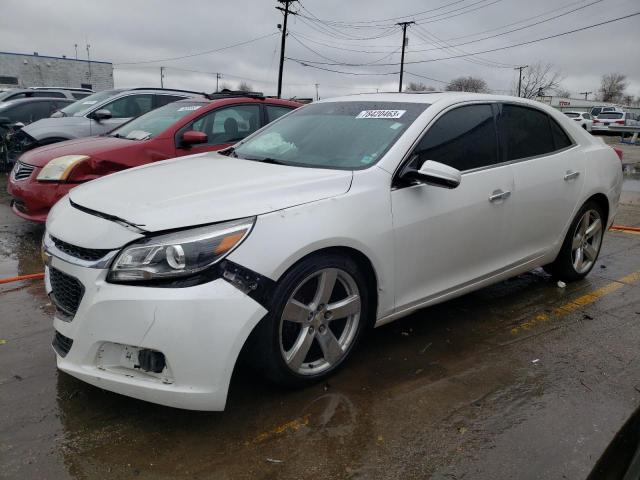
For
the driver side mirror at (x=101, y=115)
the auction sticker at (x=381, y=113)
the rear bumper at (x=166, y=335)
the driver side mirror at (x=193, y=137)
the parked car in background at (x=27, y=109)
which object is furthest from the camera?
the parked car in background at (x=27, y=109)

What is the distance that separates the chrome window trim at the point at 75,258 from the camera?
2410mm

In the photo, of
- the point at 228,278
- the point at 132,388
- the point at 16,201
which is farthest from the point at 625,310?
the point at 16,201

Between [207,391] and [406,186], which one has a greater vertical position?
[406,186]

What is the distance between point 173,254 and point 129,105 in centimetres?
735

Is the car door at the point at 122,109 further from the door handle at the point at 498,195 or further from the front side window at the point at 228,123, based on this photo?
the door handle at the point at 498,195

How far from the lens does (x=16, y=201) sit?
5848mm

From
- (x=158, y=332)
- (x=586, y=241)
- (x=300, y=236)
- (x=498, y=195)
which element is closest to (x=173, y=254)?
(x=158, y=332)

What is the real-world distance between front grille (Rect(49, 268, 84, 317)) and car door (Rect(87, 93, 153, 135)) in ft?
20.3

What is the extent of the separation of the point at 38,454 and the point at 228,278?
3.82 ft

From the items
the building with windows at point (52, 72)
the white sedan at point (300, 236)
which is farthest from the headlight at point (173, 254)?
the building with windows at point (52, 72)

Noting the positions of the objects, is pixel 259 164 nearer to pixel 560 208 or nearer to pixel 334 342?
pixel 334 342

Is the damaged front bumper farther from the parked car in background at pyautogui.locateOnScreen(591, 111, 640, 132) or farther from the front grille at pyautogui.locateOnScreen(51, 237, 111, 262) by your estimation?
the parked car in background at pyautogui.locateOnScreen(591, 111, 640, 132)

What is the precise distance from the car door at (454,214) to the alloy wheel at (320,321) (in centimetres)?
35

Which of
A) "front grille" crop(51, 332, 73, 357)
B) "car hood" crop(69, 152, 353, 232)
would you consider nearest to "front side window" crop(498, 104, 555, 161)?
"car hood" crop(69, 152, 353, 232)
